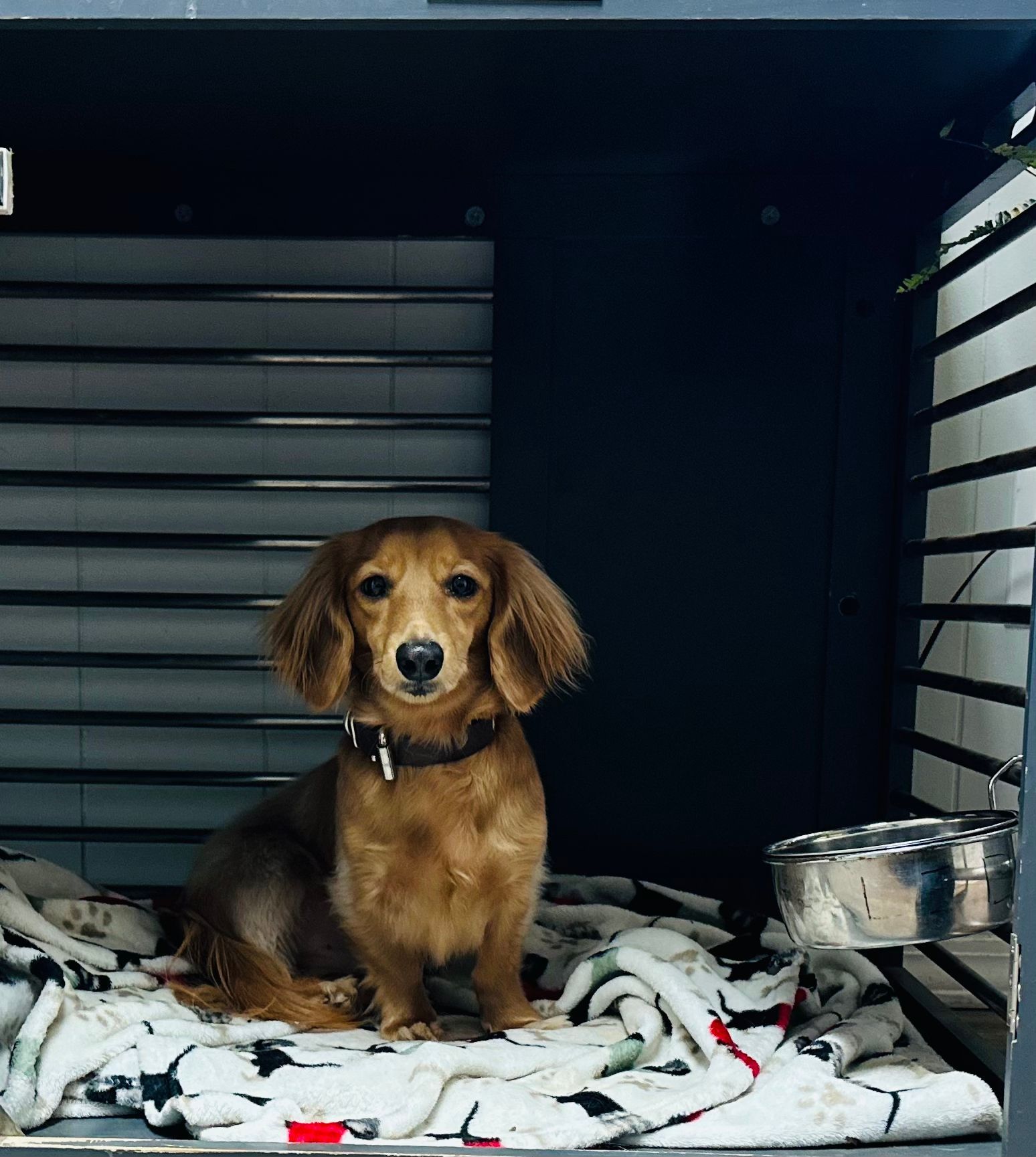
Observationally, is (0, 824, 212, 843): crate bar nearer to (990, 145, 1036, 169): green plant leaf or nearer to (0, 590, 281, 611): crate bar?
(0, 590, 281, 611): crate bar

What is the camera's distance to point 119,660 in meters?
2.11

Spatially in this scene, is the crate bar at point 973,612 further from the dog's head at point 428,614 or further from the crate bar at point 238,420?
the crate bar at point 238,420

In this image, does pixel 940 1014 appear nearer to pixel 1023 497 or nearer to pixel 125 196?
pixel 1023 497

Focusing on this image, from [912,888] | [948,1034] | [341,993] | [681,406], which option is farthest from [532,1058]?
[681,406]

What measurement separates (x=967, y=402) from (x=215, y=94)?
4.08 feet

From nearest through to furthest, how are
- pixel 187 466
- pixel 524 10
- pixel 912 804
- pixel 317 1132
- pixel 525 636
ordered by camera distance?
pixel 524 10
pixel 317 1132
pixel 525 636
pixel 912 804
pixel 187 466

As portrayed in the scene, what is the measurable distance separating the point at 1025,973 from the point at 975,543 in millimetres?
688

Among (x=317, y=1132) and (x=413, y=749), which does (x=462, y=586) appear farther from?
(x=317, y=1132)

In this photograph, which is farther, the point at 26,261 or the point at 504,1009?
the point at 26,261

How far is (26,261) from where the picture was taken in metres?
2.16

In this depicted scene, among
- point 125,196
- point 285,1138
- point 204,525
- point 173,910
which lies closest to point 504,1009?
point 285,1138

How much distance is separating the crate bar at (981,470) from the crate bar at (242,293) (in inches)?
34.1

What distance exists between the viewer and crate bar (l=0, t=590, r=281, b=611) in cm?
211

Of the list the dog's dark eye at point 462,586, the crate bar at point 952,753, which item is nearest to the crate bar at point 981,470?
the crate bar at point 952,753
